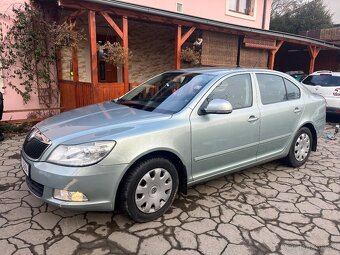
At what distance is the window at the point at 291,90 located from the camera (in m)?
4.28

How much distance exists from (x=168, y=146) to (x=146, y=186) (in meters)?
0.46

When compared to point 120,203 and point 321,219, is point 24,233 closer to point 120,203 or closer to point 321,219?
point 120,203

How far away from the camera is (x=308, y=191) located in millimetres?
3754

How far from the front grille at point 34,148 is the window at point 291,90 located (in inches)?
136

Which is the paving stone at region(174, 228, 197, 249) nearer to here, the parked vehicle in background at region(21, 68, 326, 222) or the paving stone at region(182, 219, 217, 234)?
the paving stone at region(182, 219, 217, 234)

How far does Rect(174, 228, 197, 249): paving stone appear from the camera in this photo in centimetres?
257

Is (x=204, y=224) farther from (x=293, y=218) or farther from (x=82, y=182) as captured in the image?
(x=82, y=182)

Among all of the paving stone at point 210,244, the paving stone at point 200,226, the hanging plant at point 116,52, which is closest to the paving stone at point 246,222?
the paving stone at point 200,226

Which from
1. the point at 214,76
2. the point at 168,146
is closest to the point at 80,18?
the point at 214,76

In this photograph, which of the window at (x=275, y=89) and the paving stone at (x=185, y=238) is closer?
the paving stone at (x=185, y=238)

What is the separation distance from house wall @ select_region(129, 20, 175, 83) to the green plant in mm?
3584

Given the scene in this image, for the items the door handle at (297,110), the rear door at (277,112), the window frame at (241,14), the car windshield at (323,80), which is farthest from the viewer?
the window frame at (241,14)

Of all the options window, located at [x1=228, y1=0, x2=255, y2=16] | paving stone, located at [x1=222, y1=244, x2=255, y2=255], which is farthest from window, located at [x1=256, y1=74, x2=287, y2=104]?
window, located at [x1=228, y1=0, x2=255, y2=16]

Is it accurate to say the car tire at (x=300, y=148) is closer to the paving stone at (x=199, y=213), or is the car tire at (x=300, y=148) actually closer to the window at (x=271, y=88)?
the window at (x=271, y=88)
